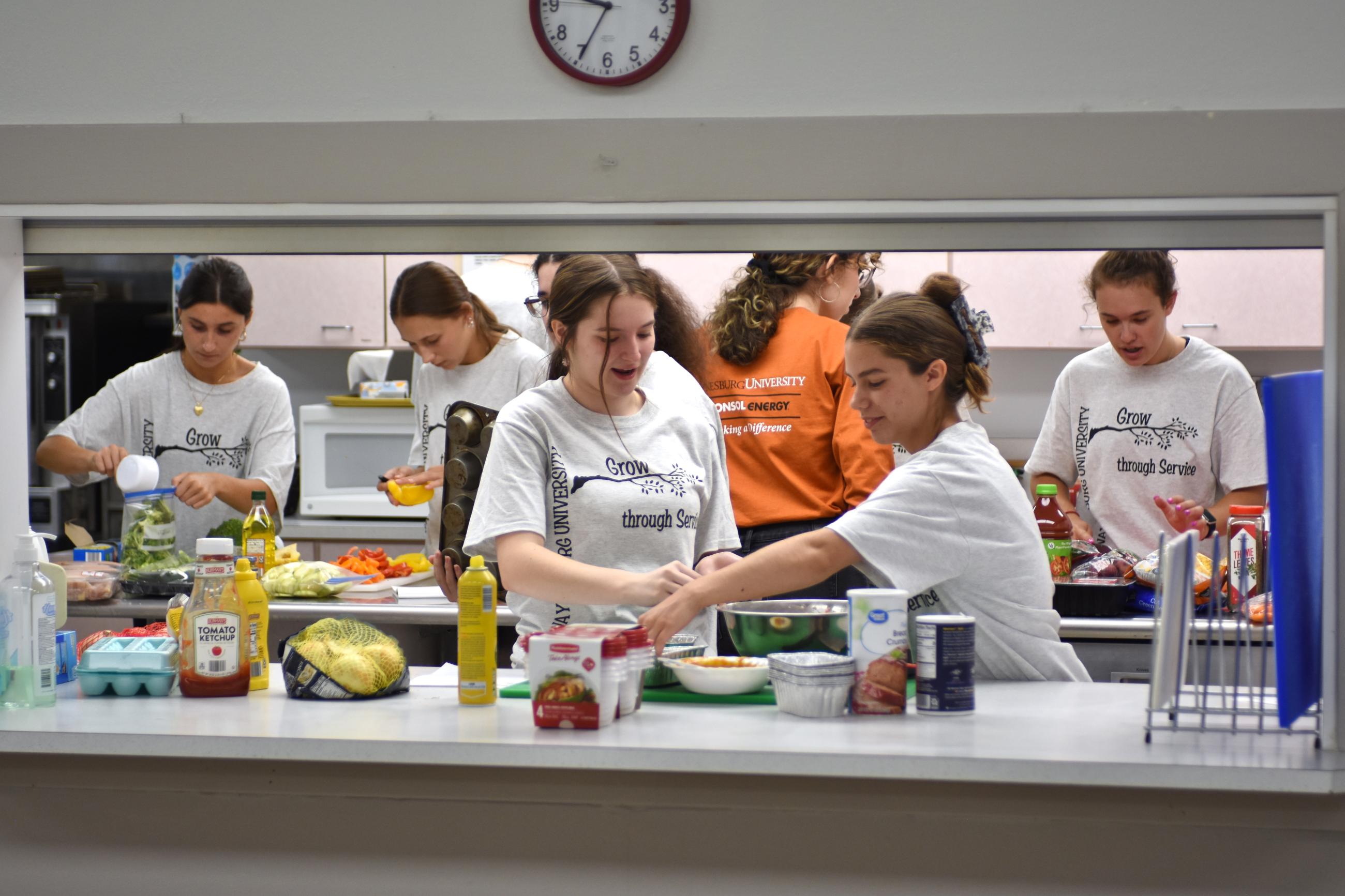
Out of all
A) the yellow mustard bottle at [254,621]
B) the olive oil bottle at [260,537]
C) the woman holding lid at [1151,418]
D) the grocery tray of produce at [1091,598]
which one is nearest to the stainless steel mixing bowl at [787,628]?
the yellow mustard bottle at [254,621]

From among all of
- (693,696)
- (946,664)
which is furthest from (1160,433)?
(693,696)

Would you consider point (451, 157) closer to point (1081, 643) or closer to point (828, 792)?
point (828, 792)

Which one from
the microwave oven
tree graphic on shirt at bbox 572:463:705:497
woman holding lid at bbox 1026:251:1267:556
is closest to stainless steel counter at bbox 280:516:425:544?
the microwave oven

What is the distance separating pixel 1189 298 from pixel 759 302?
7.45 ft

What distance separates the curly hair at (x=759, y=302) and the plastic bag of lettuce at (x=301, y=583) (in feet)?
4.04

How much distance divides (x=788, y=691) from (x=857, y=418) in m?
1.39

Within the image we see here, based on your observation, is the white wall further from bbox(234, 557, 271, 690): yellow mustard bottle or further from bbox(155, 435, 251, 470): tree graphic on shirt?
bbox(155, 435, 251, 470): tree graphic on shirt

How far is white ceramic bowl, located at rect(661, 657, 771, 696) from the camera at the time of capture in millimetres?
1898

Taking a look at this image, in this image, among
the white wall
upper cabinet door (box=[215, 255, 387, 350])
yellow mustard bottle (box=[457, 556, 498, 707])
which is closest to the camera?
the white wall

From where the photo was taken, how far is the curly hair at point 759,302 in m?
3.16

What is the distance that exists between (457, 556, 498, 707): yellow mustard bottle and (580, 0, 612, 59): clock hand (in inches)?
31.4

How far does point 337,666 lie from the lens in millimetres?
1899

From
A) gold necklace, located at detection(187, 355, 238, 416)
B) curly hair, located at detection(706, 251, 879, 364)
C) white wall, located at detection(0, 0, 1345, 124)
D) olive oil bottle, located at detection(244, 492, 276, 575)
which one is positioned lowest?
olive oil bottle, located at detection(244, 492, 276, 575)

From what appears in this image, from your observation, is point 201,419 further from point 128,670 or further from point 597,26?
point 597,26
